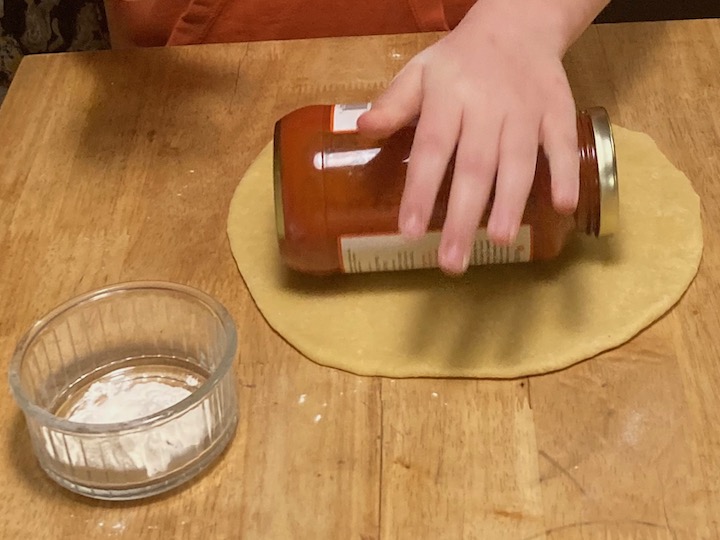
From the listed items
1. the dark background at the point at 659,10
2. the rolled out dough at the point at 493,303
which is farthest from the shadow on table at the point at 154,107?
the dark background at the point at 659,10

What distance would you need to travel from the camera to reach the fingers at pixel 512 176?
52 cm

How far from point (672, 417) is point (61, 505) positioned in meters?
0.37

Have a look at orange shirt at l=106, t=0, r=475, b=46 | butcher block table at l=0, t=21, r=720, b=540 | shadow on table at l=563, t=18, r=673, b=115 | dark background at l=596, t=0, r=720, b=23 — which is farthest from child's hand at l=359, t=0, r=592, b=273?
dark background at l=596, t=0, r=720, b=23

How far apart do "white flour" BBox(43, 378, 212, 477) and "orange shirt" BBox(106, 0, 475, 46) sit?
50 centimetres

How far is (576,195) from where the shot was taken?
21.0 inches

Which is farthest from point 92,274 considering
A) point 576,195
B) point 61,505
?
point 576,195

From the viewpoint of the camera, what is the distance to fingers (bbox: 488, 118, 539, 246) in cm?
52

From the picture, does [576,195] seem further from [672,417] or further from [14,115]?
[14,115]

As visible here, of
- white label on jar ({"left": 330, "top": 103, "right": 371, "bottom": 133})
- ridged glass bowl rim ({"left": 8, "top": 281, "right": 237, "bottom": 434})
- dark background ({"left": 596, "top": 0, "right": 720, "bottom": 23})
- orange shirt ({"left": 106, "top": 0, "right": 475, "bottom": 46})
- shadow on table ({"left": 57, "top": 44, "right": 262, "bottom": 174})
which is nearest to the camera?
ridged glass bowl rim ({"left": 8, "top": 281, "right": 237, "bottom": 434})

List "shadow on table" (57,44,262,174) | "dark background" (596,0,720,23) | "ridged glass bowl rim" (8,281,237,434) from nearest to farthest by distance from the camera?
"ridged glass bowl rim" (8,281,237,434), "shadow on table" (57,44,262,174), "dark background" (596,0,720,23)

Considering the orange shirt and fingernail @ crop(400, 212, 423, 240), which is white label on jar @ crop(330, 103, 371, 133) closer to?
fingernail @ crop(400, 212, 423, 240)

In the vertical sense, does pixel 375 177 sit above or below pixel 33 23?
above

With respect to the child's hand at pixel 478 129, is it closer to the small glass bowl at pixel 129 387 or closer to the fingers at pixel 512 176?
the fingers at pixel 512 176

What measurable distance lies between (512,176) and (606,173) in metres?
0.09
